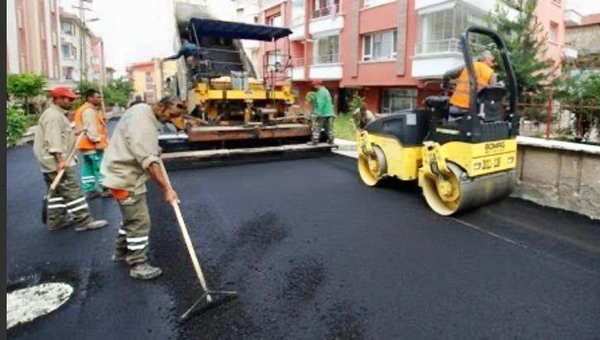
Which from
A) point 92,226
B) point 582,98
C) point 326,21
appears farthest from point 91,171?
point 326,21

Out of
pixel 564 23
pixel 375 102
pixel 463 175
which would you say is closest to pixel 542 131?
pixel 463 175

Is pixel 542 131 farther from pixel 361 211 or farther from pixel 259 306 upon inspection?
pixel 259 306

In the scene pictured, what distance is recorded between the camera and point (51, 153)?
454 centimetres

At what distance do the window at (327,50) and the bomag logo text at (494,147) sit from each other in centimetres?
1864

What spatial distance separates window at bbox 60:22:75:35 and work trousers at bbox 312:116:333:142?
46443 mm

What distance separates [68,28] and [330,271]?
5258 centimetres

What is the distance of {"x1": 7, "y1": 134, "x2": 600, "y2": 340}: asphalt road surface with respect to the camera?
2877 millimetres

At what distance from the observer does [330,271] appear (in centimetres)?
371

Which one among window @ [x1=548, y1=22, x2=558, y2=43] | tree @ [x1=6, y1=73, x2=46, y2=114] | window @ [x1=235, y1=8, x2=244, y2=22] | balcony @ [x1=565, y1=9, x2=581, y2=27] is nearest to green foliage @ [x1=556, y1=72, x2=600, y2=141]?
window @ [x1=548, y1=22, x2=558, y2=43]

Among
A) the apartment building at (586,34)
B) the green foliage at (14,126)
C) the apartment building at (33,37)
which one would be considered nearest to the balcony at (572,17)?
the apartment building at (586,34)

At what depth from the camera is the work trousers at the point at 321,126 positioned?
31.0 ft

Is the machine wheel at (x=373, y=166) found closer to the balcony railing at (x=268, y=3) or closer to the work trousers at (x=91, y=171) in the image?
the work trousers at (x=91, y=171)

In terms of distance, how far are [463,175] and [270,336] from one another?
3.07 m

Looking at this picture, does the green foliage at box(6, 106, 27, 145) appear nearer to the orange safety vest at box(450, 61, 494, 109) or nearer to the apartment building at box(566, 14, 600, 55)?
the orange safety vest at box(450, 61, 494, 109)
